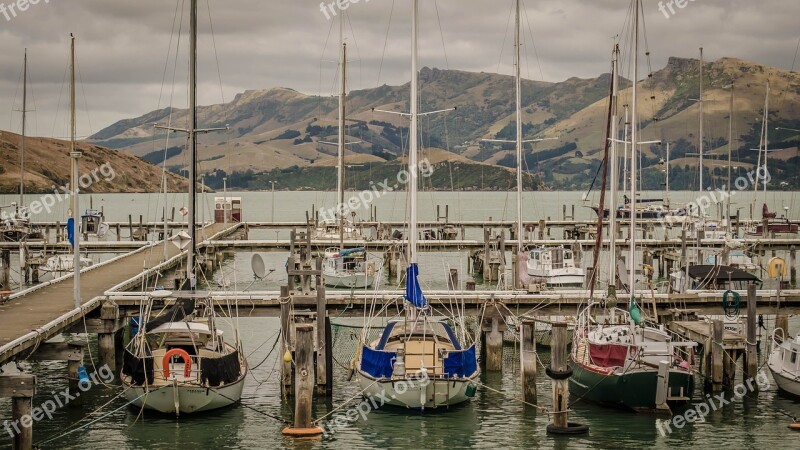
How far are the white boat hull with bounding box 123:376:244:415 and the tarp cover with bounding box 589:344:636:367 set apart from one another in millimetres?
11483

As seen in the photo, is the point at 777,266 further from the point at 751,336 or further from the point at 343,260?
the point at 343,260

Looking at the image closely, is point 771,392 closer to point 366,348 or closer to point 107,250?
point 366,348

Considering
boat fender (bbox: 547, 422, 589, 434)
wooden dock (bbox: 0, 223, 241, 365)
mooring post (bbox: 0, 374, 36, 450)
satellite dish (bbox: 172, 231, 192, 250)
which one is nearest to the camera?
mooring post (bbox: 0, 374, 36, 450)

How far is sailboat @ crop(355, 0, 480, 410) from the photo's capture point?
100 feet

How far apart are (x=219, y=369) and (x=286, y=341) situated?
3828mm

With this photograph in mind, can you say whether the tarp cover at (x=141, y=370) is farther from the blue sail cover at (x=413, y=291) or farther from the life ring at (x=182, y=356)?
the blue sail cover at (x=413, y=291)

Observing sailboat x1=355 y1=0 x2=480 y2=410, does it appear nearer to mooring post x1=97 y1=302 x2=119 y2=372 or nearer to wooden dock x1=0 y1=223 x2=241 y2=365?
mooring post x1=97 y1=302 x2=119 y2=372

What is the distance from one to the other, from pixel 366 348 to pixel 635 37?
15883mm

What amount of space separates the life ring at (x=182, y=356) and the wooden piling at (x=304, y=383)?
3533 mm

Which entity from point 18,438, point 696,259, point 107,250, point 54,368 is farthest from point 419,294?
point 107,250

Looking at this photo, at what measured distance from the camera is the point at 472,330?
44.3 metres

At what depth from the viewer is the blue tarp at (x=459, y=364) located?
1205 inches

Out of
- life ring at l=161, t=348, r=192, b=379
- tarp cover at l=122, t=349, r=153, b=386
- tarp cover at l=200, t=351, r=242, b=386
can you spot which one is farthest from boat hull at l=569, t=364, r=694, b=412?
tarp cover at l=122, t=349, r=153, b=386

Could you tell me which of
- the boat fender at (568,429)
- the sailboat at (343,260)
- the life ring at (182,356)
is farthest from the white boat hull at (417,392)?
the sailboat at (343,260)
